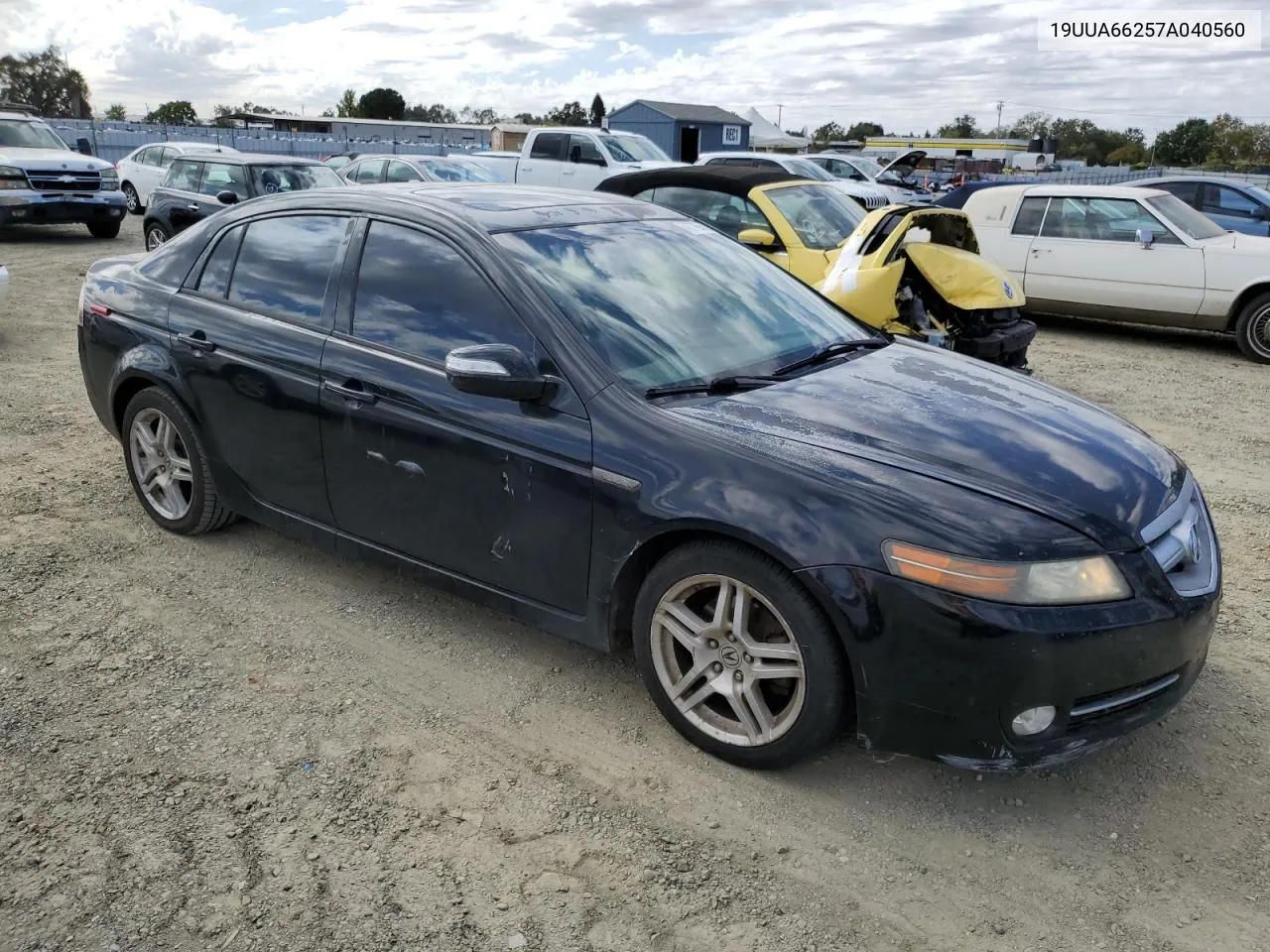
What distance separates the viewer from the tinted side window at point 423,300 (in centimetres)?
346

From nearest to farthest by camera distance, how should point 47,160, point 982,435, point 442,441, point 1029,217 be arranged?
point 982,435 < point 442,441 < point 1029,217 < point 47,160

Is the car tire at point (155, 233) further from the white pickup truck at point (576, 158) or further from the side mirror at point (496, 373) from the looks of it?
the side mirror at point (496, 373)

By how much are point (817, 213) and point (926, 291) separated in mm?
1925

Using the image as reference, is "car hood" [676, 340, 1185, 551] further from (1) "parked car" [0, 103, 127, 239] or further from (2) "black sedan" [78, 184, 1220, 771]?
(1) "parked car" [0, 103, 127, 239]

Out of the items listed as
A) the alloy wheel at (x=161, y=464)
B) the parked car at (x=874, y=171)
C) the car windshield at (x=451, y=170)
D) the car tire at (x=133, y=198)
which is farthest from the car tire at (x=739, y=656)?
the car tire at (x=133, y=198)

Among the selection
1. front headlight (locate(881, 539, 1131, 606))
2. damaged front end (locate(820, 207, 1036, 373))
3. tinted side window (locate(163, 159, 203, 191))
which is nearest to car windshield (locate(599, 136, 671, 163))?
tinted side window (locate(163, 159, 203, 191))

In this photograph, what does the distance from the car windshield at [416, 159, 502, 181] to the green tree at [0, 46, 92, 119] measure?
2808 inches

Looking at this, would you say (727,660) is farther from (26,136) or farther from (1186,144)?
(1186,144)

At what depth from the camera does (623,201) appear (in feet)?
14.1

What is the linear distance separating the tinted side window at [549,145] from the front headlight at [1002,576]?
55.9 feet

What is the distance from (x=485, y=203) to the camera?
3900mm

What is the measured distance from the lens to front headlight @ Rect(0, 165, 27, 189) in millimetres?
14938

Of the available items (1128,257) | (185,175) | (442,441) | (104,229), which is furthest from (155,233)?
(442,441)

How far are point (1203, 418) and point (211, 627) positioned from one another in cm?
682
